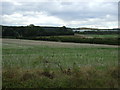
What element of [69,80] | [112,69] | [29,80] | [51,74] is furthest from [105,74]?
[29,80]

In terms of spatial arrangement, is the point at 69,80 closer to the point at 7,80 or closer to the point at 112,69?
the point at 112,69

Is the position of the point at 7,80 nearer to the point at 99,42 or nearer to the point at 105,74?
the point at 105,74

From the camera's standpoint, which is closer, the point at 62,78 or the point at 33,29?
the point at 62,78

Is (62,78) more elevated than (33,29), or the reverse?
(33,29)

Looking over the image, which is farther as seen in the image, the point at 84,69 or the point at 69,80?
the point at 84,69

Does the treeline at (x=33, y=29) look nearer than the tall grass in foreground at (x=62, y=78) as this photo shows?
No

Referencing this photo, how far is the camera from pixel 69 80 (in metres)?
5.18

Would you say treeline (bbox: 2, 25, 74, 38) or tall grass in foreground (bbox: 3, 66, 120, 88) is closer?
tall grass in foreground (bbox: 3, 66, 120, 88)

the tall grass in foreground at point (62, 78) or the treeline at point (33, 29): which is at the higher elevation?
the treeline at point (33, 29)

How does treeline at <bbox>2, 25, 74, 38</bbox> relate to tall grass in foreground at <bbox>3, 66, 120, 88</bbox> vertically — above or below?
above

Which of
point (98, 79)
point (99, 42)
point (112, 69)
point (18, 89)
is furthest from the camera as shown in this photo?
point (99, 42)

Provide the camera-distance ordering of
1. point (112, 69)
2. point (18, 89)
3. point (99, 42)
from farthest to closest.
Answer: point (99, 42) → point (112, 69) → point (18, 89)

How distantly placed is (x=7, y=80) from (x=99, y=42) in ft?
94.2

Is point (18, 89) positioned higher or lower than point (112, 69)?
lower
